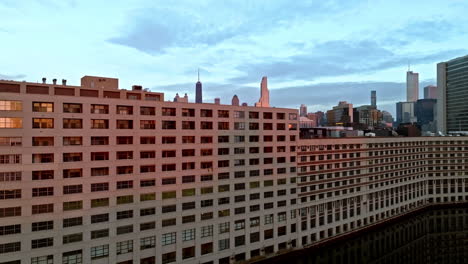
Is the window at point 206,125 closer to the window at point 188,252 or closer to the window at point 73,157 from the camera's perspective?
the window at point 73,157

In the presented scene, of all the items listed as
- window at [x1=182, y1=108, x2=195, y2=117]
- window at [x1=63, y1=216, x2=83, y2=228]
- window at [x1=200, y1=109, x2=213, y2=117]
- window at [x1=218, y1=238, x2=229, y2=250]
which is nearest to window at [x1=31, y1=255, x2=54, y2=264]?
window at [x1=63, y1=216, x2=83, y2=228]

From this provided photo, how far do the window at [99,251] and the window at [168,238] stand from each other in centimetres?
1068

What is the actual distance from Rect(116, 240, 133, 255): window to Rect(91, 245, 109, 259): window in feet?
→ 6.95

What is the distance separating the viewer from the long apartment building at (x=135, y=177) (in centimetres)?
5541

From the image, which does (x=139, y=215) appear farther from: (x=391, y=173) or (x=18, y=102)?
(x=391, y=173)

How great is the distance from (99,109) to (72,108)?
182 inches

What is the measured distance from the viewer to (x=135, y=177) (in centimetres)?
6456

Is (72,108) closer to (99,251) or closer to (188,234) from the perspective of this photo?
(99,251)

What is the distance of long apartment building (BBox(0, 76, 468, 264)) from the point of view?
183 feet

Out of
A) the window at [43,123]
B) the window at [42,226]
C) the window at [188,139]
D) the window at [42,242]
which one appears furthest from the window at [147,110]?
the window at [42,242]

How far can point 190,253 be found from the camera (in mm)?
68875

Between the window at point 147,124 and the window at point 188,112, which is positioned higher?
the window at point 188,112

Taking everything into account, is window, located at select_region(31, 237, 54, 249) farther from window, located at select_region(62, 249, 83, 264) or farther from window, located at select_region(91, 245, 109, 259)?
window, located at select_region(91, 245, 109, 259)

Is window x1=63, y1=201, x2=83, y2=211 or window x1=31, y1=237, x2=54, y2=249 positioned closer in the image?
window x1=31, y1=237, x2=54, y2=249
